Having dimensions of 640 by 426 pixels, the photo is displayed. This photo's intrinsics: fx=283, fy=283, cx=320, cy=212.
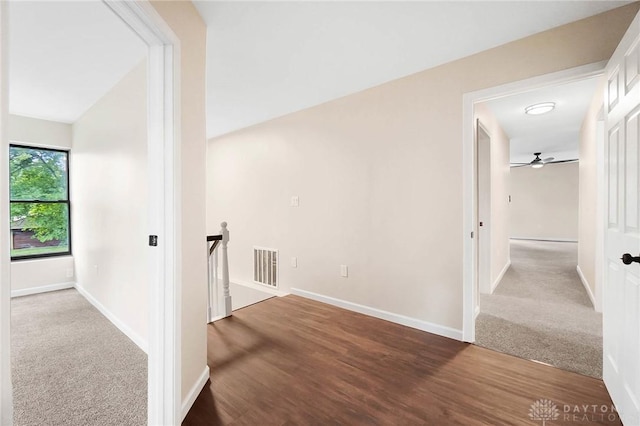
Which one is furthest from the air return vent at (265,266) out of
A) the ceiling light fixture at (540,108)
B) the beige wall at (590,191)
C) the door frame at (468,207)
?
the beige wall at (590,191)

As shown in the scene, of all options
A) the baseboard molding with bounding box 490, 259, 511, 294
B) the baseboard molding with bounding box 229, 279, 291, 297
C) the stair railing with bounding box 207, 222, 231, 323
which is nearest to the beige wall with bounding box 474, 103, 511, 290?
the baseboard molding with bounding box 490, 259, 511, 294

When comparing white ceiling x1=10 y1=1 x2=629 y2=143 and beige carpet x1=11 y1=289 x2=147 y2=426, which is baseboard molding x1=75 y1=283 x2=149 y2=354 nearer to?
beige carpet x1=11 y1=289 x2=147 y2=426

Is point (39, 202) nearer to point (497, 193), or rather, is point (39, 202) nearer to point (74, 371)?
point (74, 371)

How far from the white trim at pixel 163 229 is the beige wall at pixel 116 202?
3.27 feet

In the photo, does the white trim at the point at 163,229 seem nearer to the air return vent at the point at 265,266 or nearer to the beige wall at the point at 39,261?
the air return vent at the point at 265,266

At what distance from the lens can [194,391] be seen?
167 centimetres

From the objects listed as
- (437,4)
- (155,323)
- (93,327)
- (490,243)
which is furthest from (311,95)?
(93,327)

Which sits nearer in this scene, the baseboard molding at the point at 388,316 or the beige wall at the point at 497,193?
the baseboard molding at the point at 388,316

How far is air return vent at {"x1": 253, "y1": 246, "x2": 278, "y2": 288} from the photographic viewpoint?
397 cm

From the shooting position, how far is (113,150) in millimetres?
2832

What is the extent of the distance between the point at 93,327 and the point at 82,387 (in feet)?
3.79

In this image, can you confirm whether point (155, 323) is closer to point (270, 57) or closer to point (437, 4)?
point (270, 57)

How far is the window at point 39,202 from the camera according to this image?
12.2 ft

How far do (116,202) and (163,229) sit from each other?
1.78 m
